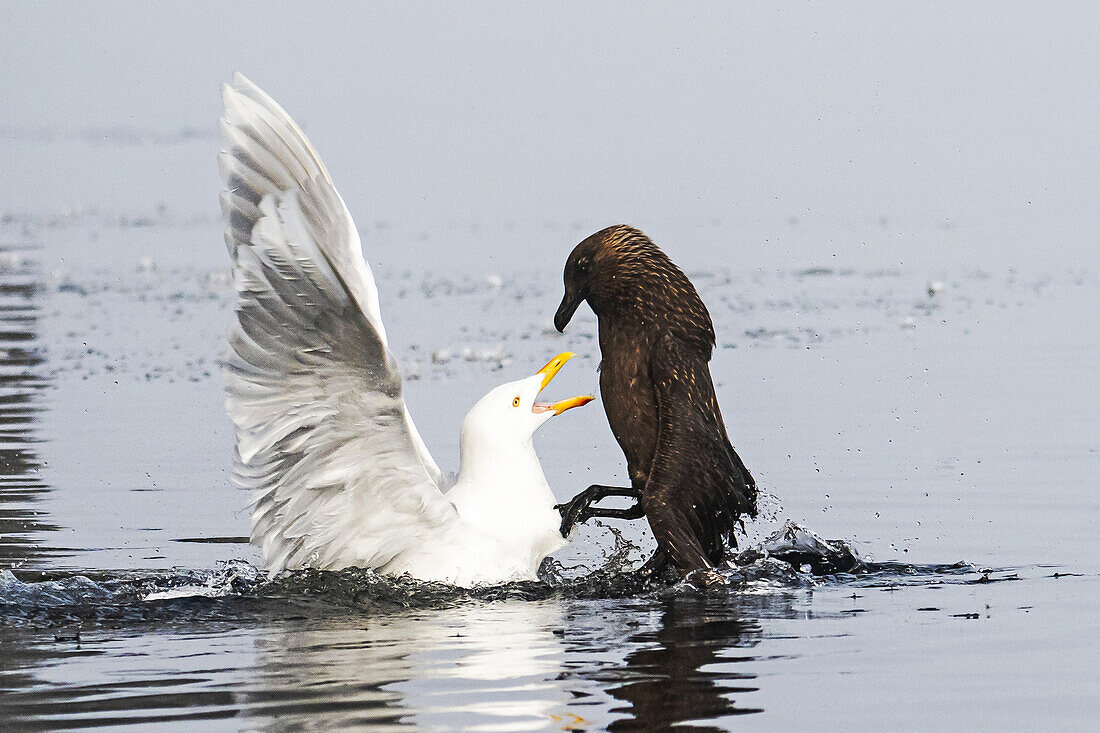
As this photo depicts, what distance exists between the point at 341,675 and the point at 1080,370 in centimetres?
880

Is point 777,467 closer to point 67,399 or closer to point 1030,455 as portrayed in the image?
point 1030,455

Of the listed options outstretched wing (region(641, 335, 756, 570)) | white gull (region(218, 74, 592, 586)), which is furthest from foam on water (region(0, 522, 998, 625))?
outstretched wing (region(641, 335, 756, 570))

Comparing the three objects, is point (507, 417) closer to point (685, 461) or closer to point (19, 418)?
point (685, 461)

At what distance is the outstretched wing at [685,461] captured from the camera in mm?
7547

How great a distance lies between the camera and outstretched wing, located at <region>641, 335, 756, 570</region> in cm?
755

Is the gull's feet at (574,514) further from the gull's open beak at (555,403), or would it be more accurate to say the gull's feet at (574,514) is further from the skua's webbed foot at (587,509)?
the gull's open beak at (555,403)

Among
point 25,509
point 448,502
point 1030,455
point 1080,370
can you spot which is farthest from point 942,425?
point 25,509

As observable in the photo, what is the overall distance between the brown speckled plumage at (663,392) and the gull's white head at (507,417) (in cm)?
32

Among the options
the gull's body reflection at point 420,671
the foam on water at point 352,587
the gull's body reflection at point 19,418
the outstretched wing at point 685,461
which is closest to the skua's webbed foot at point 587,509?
the outstretched wing at point 685,461

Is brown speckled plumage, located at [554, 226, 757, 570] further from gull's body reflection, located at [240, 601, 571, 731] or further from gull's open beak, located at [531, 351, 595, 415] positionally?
gull's body reflection, located at [240, 601, 571, 731]

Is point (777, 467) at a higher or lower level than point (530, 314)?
lower

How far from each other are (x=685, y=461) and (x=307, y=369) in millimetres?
1777

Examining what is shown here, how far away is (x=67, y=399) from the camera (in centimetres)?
A: 1288

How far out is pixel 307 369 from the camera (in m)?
6.86
